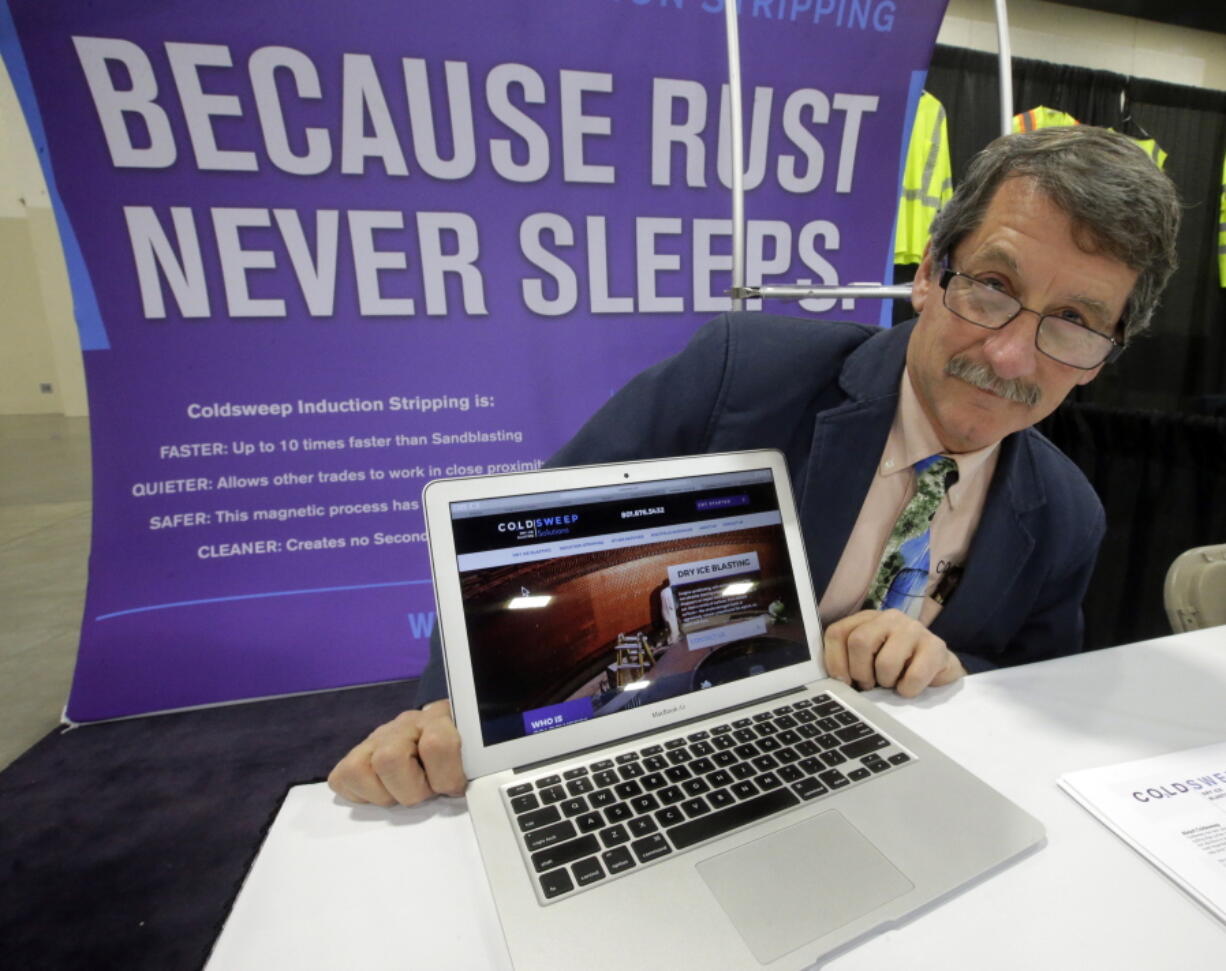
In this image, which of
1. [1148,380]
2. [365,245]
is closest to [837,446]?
[365,245]

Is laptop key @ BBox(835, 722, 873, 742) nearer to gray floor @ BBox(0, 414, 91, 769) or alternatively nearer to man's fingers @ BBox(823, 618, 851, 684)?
man's fingers @ BBox(823, 618, 851, 684)

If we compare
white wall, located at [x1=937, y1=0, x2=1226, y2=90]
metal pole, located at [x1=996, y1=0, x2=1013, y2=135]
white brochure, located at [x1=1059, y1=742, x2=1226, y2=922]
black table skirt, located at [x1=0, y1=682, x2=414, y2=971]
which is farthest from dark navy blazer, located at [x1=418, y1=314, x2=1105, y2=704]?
white wall, located at [x1=937, y1=0, x2=1226, y2=90]

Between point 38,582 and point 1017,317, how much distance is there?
10.9 ft

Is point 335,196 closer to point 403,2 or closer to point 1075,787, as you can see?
point 403,2

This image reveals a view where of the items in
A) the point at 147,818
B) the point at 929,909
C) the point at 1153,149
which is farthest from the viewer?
the point at 1153,149

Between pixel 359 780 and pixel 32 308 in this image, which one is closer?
pixel 359 780

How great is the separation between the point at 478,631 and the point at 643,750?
175 mm

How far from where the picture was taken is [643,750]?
513 mm

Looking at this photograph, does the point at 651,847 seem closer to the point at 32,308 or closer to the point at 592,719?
the point at 592,719

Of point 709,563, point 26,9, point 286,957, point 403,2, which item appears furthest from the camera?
point 403,2

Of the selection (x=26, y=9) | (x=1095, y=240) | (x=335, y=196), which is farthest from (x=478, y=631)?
(x=26, y=9)

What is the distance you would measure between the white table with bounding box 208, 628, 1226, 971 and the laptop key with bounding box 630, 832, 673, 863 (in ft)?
0.34

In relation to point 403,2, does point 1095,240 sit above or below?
below

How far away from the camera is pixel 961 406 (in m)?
0.73
